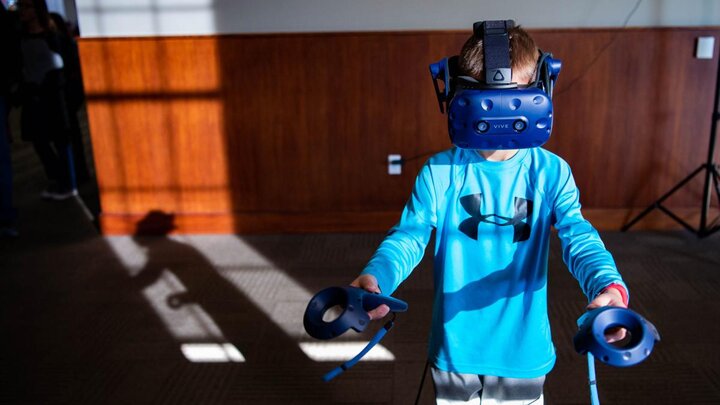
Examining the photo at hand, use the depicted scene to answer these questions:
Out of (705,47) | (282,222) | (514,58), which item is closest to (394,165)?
(282,222)

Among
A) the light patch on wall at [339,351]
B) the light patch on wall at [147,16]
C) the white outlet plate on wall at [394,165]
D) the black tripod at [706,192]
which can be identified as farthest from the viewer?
the white outlet plate on wall at [394,165]

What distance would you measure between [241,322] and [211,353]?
0.85ft

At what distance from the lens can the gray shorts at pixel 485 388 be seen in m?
1.37

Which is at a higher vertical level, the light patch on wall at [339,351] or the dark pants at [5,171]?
the dark pants at [5,171]

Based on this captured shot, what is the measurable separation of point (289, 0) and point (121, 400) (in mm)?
2163

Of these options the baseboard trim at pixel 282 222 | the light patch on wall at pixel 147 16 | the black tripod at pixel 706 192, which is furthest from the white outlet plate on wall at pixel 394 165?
the black tripod at pixel 706 192

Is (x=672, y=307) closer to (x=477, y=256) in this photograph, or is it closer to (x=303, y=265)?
(x=303, y=265)

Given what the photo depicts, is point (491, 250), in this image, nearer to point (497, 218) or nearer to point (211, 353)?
point (497, 218)

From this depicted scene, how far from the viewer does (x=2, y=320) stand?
2.91 m

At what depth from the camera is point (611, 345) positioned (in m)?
0.84

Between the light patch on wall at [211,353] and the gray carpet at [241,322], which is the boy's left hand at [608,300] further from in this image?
the light patch on wall at [211,353]

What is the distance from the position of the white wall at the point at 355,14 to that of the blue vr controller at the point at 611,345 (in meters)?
2.84

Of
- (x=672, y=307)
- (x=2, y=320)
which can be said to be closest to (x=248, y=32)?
(x=2, y=320)

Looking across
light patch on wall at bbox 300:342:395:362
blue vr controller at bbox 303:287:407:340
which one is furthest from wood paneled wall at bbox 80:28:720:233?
blue vr controller at bbox 303:287:407:340
